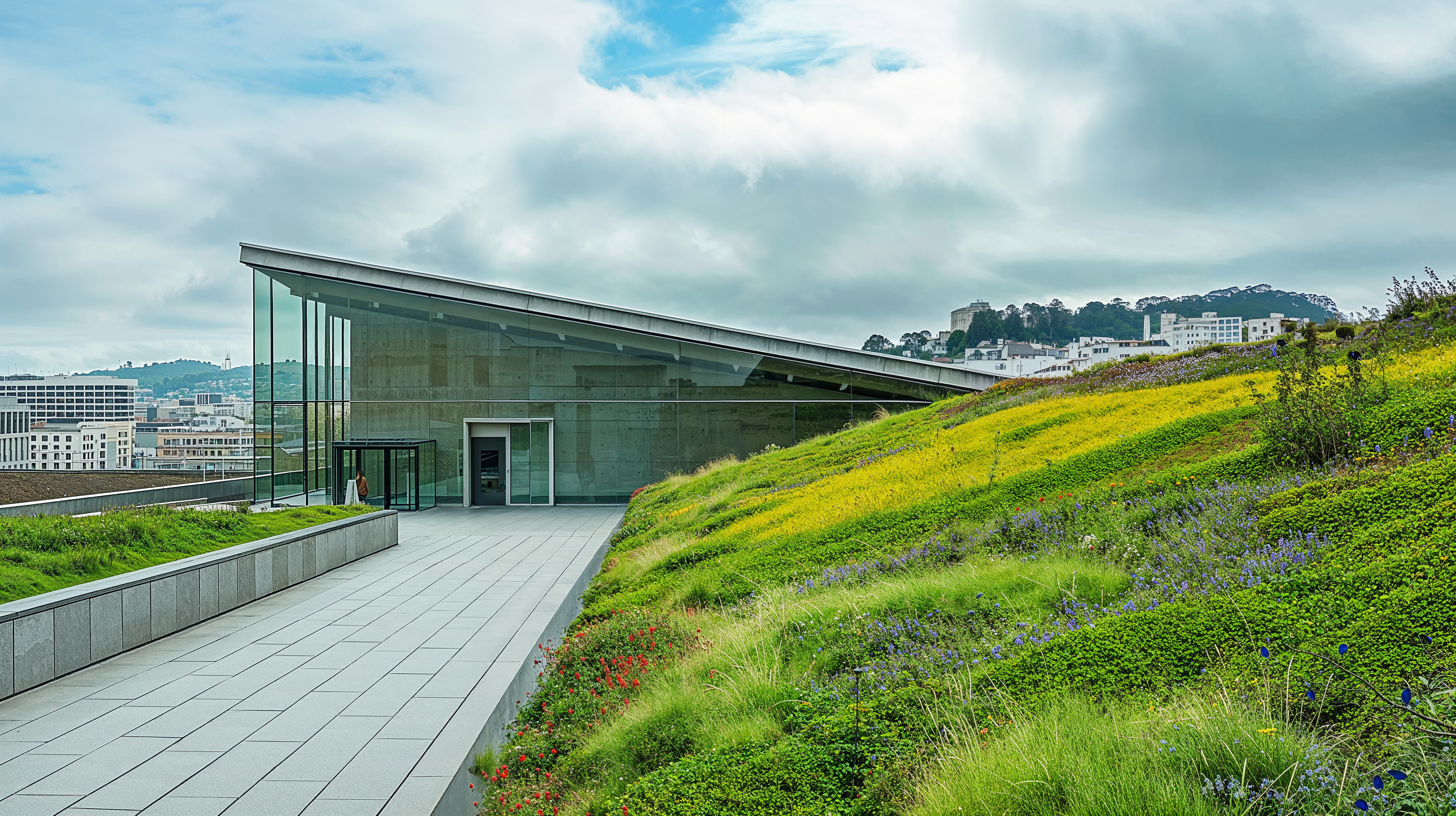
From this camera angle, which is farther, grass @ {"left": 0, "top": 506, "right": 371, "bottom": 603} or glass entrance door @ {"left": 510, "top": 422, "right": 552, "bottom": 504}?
glass entrance door @ {"left": 510, "top": 422, "right": 552, "bottom": 504}

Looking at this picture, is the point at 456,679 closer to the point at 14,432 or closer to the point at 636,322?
the point at 636,322

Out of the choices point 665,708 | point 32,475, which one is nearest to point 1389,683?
point 665,708

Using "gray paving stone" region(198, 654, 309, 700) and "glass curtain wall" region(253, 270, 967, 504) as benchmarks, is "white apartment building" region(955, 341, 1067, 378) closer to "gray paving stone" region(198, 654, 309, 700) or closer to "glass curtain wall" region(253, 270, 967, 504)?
"glass curtain wall" region(253, 270, 967, 504)

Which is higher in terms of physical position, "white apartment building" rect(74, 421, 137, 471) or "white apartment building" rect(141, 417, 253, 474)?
"white apartment building" rect(141, 417, 253, 474)

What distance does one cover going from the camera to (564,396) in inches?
1046

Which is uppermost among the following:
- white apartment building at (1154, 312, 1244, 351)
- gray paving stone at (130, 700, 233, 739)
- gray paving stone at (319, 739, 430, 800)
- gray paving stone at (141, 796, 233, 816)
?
white apartment building at (1154, 312, 1244, 351)

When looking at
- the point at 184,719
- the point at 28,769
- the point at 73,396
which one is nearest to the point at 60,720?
the point at 184,719

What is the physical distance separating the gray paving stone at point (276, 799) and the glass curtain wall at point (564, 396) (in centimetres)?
2127

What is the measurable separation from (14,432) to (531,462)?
115188 mm

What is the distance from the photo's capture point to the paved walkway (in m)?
5.09

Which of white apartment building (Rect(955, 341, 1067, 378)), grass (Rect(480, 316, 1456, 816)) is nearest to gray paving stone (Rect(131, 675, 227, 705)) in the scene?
grass (Rect(480, 316, 1456, 816))

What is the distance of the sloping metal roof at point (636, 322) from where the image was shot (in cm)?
2514

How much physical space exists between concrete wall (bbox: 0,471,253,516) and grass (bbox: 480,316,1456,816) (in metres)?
15.2

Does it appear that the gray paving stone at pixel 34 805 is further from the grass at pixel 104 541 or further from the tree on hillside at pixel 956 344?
the tree on hillside at pixel 956 344
